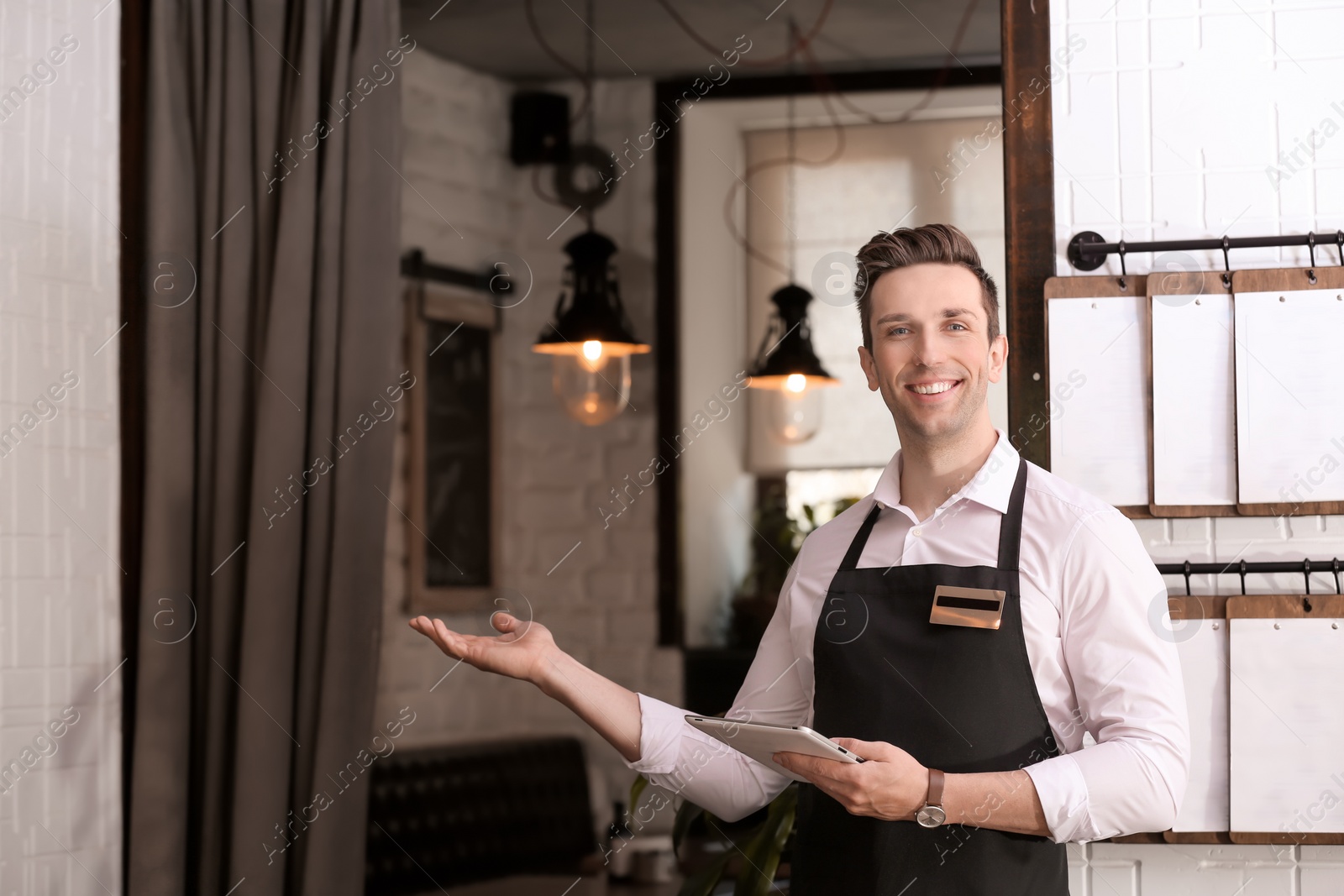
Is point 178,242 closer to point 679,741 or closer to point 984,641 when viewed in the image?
point 679,741

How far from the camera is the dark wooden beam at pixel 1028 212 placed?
204cm

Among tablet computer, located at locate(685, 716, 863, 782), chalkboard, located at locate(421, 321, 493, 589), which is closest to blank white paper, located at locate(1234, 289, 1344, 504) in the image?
tablet computer, located at locate(685, 716, 863, 782)

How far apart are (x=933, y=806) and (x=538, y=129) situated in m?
3.52

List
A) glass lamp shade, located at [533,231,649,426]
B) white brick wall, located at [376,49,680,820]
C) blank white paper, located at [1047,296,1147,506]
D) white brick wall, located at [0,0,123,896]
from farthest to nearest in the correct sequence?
white brick wall, located at [376,49,680,820] < glass lamp shade, located at [533,231,649,426] < white brick wall, located at [0,0,123,896] < blank white paper, located at [1047,296,1147,506]

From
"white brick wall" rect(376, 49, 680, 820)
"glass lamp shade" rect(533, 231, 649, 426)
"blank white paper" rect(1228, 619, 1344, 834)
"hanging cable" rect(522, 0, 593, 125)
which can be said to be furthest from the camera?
"white brick wall" rect(376, 49, 680, 820)

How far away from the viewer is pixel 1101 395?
6.56 ft

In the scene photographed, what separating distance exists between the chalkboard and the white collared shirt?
7.90 ft

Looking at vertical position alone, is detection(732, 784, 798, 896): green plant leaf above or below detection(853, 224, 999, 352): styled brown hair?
below

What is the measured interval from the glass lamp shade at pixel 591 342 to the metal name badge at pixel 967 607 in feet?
6.81

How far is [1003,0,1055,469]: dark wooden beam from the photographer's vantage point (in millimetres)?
2045

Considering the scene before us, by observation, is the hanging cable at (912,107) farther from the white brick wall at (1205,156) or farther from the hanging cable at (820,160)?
the white brick wall at (1205,156)

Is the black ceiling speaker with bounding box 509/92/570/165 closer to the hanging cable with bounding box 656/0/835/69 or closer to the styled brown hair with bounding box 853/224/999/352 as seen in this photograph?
the hanging cable with bounding box 656/0/835/69

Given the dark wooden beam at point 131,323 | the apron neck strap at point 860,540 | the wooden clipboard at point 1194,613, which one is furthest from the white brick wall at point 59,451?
the wooden clipboard at point 1194,613

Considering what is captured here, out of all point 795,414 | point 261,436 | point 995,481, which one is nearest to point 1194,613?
point 995,481
